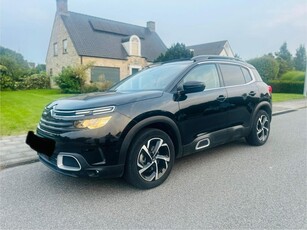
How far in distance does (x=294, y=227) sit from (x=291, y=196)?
2.26ft

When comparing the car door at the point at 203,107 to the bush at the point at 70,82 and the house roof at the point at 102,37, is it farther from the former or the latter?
the house roof at the point at 102,37

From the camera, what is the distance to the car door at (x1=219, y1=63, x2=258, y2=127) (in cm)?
452

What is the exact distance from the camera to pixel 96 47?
24.5 m

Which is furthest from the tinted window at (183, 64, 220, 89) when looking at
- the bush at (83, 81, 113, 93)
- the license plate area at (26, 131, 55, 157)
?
the bush at (83, 81, 113, 93)

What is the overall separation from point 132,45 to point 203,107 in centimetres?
2375

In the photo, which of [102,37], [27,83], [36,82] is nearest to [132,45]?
[102,37]

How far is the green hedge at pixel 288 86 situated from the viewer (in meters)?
21.3

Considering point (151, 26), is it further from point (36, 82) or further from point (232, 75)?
point (232, 75)

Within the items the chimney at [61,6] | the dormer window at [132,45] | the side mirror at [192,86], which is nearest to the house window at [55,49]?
the chimney at [61,6]

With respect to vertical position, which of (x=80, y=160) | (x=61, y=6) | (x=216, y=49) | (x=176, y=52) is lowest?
(x=80, y=160)

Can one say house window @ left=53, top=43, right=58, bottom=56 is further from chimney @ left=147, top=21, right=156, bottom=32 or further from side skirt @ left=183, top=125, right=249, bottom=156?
side skirt @ left=183, top=125, right=249, bottom=156

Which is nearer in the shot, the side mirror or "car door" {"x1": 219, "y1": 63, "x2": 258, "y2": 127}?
the side mirror

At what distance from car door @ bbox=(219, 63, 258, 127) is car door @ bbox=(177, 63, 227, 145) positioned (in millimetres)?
195

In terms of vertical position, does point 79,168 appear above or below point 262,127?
below
